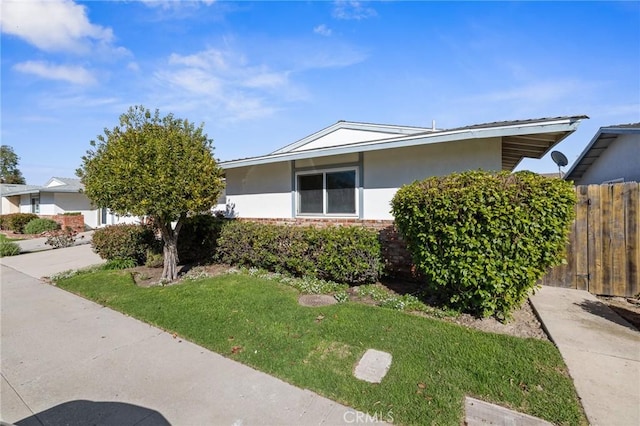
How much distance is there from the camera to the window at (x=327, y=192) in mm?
7113

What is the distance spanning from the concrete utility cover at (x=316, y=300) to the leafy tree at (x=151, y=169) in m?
3.04

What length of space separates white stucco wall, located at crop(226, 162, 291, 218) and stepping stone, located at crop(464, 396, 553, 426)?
6333 millimetres

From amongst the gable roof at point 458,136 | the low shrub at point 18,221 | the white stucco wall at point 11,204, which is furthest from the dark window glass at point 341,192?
the white stucco wall at point 11,204

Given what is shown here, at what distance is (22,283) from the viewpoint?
7.15 meters

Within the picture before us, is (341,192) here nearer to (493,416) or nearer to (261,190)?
(261,190)

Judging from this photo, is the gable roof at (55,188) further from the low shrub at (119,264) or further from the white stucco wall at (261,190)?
the white stucco wall at (261,190)

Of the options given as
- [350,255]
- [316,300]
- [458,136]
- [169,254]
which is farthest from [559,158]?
[169,254]

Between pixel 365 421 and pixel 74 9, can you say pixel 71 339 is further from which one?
pixel 74 9

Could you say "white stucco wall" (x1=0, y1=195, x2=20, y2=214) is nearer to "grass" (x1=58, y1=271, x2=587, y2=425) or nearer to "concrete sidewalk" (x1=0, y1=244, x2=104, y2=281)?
"concrete sidewalk" (x1=0, y1=244, x2=104, y2=281)

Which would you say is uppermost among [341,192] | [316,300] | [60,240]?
[341,192]

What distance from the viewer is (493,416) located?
2.33 m

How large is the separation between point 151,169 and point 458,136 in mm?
5927

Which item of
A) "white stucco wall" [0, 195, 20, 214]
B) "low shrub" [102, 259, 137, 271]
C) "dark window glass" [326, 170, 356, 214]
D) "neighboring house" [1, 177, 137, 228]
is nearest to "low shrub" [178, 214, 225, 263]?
"low shrub" [102, 259, 137, 271]

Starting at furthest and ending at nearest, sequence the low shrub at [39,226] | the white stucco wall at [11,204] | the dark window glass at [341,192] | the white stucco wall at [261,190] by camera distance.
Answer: the white stucco wall at [11,204], the low shrub at [39,226], the white stucco wall at [261,190], the dark window glass at [341,192]
